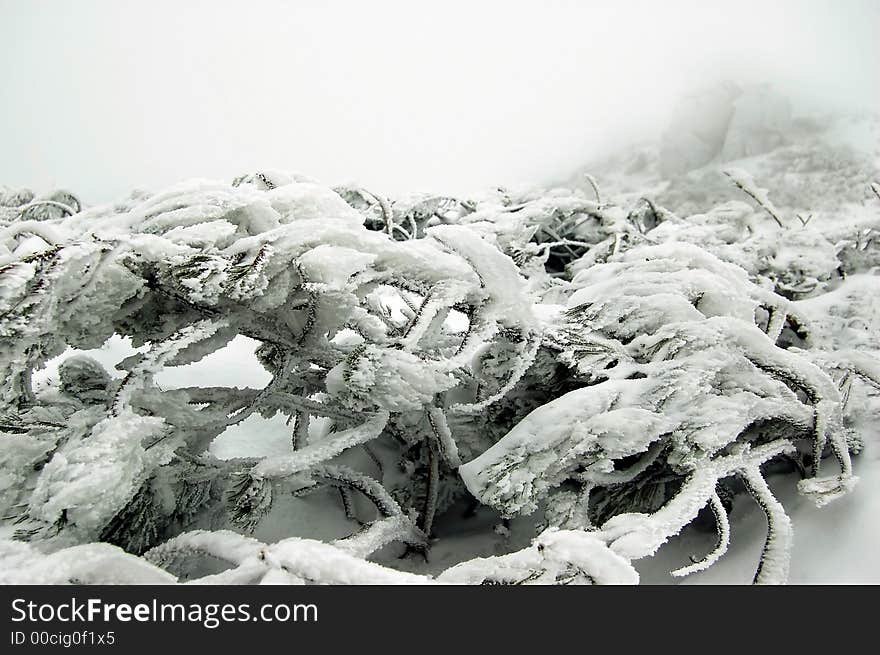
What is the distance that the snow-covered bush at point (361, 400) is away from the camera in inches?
19.7

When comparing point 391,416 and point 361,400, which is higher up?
point 361,400

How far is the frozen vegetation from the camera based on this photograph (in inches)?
19.9

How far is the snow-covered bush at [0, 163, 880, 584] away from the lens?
50 centimetres

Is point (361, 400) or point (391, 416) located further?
point (391, 416)

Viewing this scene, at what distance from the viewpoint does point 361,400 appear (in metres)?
0.63

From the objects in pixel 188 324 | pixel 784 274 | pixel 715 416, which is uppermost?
pixel 188 324

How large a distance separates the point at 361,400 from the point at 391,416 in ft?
0.59

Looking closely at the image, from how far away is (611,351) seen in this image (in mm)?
823

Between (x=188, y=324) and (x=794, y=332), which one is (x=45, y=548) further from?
(x=794, y=332)

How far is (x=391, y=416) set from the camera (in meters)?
0.80
